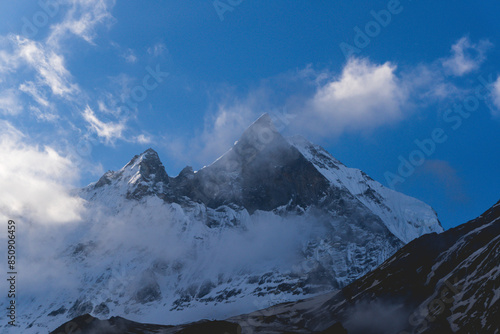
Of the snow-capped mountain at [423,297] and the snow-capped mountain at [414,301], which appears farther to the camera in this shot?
the snow-capped mountain at [414,301]

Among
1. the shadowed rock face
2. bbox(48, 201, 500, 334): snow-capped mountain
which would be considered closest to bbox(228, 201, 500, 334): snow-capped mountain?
bbox(48, 201, 500, 334): snow-capped mountain

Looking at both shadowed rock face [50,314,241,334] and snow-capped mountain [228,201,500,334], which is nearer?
snow-capped mountain [228,201,500,334]

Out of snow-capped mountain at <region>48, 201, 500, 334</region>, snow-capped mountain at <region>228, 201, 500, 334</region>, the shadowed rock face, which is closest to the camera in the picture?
snow-capped mountain at <region>228, 201, 500, 334</region>

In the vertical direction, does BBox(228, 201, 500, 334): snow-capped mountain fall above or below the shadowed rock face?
below

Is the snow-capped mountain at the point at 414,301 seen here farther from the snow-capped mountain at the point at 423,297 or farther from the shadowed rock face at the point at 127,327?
the shadowed rock face at the point at 127,327

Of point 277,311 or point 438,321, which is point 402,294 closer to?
point 438,321

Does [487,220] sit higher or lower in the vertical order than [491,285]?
higher

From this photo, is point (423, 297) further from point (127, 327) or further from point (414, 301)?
point (127, 327)

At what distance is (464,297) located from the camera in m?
106

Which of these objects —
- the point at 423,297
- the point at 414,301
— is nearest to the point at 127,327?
the point at 414,301

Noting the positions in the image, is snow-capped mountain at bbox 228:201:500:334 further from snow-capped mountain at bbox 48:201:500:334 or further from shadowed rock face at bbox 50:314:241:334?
shadowed rock face at bbox 50:314:241:334

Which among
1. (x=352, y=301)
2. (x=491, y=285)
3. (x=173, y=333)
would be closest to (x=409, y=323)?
(x=491, y=285)

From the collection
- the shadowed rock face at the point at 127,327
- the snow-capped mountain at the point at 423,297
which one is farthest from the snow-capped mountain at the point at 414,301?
the shadowed rock face at the point at 127,327

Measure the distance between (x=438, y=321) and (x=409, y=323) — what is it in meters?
7.70
